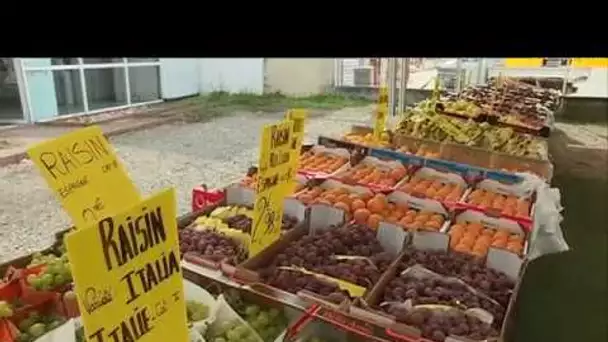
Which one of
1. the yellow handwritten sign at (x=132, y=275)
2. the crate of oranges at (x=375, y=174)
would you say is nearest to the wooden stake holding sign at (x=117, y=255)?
the yellow handwritten sign at (x=132, y=275)

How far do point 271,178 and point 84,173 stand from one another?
23.4 inches

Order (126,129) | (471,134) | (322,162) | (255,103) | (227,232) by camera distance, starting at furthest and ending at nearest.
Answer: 1. (255,103)
2. (126,129)
3. (471,134)
4. (322,162)
5. (227,232)

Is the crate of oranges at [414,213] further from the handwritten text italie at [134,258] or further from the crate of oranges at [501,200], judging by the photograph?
the handwritten text italie at [134,258]

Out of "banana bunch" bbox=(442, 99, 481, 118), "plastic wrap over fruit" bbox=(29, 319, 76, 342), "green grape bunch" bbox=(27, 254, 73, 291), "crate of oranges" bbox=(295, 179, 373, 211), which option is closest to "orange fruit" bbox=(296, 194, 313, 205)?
"crate of oranges" bbox=(295, 179, 373, 211)

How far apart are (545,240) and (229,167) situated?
1.82 meters

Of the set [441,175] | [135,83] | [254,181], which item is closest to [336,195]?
[254,181]

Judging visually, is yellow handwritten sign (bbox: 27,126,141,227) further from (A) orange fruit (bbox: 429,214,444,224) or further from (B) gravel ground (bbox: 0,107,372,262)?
(A) orange fruit (bbox: 429,214,444,224)

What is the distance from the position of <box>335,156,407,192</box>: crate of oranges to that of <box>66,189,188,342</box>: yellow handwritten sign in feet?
5.38

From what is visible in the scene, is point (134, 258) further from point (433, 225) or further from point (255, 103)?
point (255, 103)

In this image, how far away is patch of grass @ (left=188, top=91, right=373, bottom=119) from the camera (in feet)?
18.7

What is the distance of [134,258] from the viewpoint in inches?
33.8

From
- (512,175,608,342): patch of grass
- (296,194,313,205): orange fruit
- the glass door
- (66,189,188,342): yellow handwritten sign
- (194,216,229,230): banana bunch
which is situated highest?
the glass door
